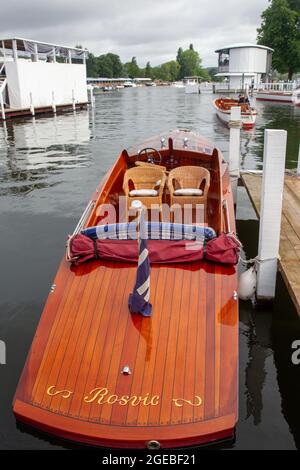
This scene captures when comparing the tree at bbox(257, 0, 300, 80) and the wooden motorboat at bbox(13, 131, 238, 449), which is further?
the tree at bbox(257, 0, 300, 80)

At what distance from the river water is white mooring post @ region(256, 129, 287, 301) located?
0.49 m

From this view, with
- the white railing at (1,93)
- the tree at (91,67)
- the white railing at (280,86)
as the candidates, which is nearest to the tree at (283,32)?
the white railing at (280,86)

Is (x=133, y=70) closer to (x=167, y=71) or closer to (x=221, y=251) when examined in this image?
(x=167, y=71)

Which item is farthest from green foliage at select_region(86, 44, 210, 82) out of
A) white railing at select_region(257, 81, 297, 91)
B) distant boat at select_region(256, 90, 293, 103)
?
distant boat at select_region(256, 90, 293, 103)

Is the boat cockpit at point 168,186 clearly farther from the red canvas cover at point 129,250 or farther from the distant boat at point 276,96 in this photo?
the distant boat at point 276,96

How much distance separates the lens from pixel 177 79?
6383 inches

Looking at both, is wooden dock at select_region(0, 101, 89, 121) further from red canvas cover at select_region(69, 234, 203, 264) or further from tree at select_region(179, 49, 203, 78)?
tree at select_region(179, 49, 203, 78)

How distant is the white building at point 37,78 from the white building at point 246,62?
94.2 feet

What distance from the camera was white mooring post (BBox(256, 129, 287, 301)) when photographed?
5.34 metres

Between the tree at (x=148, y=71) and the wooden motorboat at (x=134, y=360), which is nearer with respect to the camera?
the wooden motorboat at (x=134, y=360)

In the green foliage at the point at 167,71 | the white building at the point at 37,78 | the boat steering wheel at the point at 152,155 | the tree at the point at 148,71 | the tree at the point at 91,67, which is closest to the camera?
the boat steering wheel at the point at 152,155

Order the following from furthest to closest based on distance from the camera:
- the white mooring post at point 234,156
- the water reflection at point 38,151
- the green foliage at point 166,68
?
the green foliage at point 166,68
the water reflection at point 38,151
the white mooring post at point 234,156

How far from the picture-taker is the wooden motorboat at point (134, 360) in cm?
353

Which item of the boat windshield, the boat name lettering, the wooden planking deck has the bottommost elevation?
the boat name lettering
